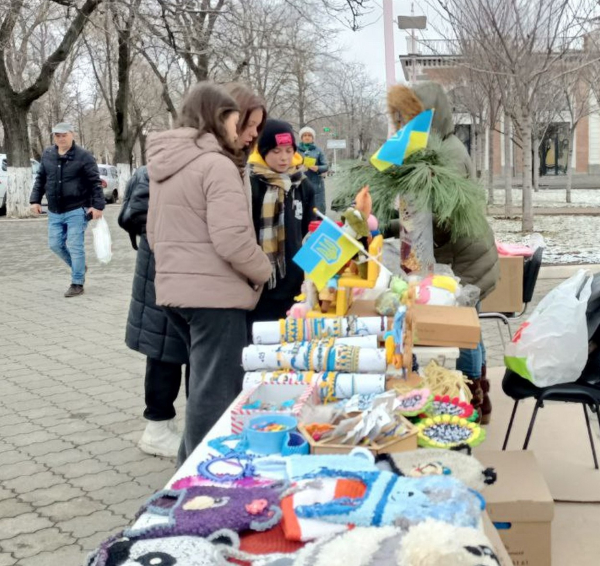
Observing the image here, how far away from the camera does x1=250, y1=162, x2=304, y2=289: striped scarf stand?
3.50 meters

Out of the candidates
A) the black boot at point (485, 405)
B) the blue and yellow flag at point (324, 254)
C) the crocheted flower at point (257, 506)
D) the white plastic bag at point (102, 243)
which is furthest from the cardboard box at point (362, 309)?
the white plastic bag at point (102, 243)

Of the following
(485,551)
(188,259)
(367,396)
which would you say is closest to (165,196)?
(188,259)

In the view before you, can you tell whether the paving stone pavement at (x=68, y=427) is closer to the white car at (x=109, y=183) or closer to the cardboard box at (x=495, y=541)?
the cardboard box at (x=495, y=541)

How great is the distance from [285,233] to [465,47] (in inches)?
408

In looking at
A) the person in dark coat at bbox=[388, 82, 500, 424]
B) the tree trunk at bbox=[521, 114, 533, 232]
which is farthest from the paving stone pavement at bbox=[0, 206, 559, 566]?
the tree trunk at bbox=[521, 114, 533, 232]

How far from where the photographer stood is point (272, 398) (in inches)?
94.8

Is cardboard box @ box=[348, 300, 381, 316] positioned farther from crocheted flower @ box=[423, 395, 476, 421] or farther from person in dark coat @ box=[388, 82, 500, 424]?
person in dark coat @ box=[388, 82, 500, 424]

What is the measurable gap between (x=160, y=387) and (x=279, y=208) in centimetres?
111

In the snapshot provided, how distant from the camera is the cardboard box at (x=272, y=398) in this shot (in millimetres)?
2213

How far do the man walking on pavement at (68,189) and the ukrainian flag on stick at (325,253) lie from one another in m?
5.85

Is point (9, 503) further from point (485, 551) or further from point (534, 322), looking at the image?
point (485, 551)

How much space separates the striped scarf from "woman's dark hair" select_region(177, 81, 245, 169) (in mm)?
432

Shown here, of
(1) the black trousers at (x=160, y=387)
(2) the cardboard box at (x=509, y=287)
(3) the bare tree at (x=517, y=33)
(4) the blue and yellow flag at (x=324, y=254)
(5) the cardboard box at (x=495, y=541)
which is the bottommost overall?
(1) the black trousers at (x=160, y=387)

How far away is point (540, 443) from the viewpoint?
13.5ft
